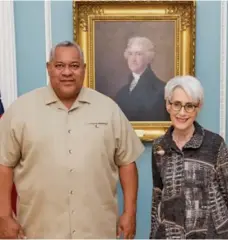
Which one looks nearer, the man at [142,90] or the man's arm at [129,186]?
the man's arm at [129,186]

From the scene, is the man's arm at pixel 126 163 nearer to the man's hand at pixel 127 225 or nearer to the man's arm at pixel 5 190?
the man's hand at pixel 127 225

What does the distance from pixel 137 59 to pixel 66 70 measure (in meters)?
0.95

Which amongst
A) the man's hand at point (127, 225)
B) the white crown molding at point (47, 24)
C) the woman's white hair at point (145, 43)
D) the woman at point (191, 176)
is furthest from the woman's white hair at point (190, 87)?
the white crown molding at point (47, 24)

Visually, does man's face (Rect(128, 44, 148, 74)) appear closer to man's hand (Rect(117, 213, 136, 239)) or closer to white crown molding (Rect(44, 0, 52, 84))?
white crown molding (Rect(44, 0, 52, 84))

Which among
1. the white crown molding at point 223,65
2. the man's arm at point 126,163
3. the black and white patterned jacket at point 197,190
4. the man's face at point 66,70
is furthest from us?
the white crown molding at point 223,65

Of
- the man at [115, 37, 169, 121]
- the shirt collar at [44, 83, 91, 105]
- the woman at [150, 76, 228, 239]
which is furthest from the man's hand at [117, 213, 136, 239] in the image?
the man at [115, 37, 169, 121]

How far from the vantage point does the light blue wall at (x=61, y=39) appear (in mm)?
2984

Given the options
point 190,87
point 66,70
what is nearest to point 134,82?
point 66,70

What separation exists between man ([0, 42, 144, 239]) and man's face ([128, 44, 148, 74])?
2.62ft

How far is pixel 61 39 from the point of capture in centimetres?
303

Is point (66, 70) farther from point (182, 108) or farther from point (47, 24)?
point (47, 24)

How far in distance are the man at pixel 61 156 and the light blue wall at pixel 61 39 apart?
0.83 meters

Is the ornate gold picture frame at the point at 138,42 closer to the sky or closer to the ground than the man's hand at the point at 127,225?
closer to the sky

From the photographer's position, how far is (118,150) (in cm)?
227
